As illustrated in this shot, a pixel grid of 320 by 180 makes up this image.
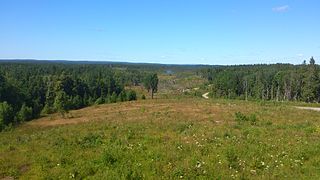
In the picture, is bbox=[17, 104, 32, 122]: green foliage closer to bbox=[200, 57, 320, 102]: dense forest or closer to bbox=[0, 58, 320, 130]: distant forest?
bbox=[0, 58, 320, 130]: distant forest

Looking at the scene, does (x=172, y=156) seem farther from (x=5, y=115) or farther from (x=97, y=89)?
(x=97, y=89)

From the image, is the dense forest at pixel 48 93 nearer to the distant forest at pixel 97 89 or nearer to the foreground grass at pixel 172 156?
the distant forest at pixel 97 89

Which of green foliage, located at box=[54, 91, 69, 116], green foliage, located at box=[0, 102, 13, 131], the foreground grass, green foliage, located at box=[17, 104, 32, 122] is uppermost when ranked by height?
the foreground grass

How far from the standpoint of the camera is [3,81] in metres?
91.2

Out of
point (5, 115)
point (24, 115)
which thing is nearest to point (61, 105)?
point (5, 115)

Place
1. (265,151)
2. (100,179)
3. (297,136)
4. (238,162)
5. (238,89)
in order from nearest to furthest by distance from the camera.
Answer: (100,179) < (238,162) < (265,151) < (297,136) < (238,89)

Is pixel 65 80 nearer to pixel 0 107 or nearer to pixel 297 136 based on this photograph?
pixel 0 107

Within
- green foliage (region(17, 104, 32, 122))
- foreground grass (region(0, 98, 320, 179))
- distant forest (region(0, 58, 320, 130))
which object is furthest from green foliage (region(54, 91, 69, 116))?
foreground grass (region(0, 98, 320, 179))

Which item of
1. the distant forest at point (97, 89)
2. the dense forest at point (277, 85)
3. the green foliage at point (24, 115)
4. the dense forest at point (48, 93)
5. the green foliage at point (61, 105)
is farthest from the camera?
the dense forest at point (277, 85)

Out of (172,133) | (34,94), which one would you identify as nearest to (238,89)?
(34,94)

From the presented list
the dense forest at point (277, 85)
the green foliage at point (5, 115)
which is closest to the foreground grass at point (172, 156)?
the green foliage at point (5, 115)

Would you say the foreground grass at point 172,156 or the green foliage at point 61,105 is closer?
the foreground grass at point 172,156

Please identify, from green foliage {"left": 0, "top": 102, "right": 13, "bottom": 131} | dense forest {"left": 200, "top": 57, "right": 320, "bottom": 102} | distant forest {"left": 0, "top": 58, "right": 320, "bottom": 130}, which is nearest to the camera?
green foliage {"left": 0, "top": 102, "right": 13, "bottom": 131}

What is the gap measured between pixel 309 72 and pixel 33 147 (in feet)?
322
